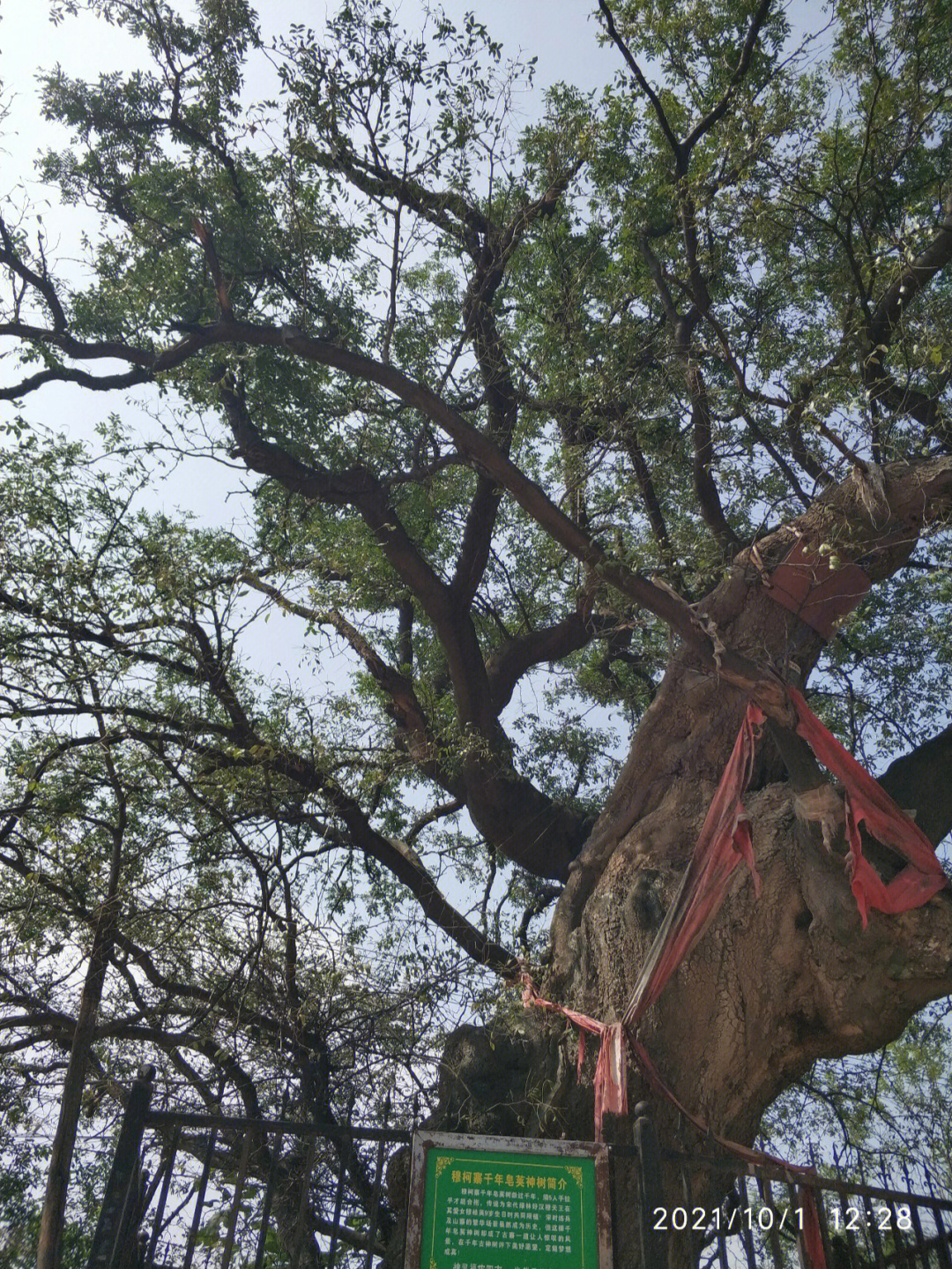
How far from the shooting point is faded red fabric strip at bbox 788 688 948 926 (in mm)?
4695

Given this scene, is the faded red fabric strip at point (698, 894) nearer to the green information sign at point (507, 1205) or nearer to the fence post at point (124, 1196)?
the green information sign at point (507, 1205)

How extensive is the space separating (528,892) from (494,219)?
244 inches

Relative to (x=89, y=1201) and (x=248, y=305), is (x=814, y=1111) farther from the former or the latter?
(x=248, y=305)

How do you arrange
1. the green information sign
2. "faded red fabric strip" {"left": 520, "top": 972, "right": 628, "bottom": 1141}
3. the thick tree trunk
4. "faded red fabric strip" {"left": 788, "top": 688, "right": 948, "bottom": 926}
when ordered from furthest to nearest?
the thick tree trunk < "faded red fabric strip" {"left": 788, "top": 688, "right": 948, "bottom": 926} < "faded red fabric strip" {"left": 520, "top": 972, "right": 628, "bottom": 1141} < the green information sign

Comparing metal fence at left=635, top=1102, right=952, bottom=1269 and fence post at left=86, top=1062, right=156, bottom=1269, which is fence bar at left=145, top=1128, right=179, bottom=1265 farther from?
metal fence at left=635, top=1102, right=952, bottom=1269

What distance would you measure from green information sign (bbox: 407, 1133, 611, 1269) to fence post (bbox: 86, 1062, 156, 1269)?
44.3 inches

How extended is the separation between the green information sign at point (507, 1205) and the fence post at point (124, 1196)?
1.13 m

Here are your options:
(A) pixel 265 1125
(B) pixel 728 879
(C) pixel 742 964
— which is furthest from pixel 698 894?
(A) pixel 265 1125

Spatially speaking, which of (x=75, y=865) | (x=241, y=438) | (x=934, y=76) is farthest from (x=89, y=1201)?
(x=934, y=76)

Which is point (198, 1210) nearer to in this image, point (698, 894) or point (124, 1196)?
point (124, 1196)

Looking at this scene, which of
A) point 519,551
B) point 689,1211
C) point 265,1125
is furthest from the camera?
point 519,551

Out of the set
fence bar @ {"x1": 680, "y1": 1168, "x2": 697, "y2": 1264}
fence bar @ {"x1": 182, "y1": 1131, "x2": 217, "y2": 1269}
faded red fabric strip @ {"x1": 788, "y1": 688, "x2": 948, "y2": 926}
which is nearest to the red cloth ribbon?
faded red fabric strip @ {"x1": 788, "y1": 688, "x2": 948, "y2": 926}
